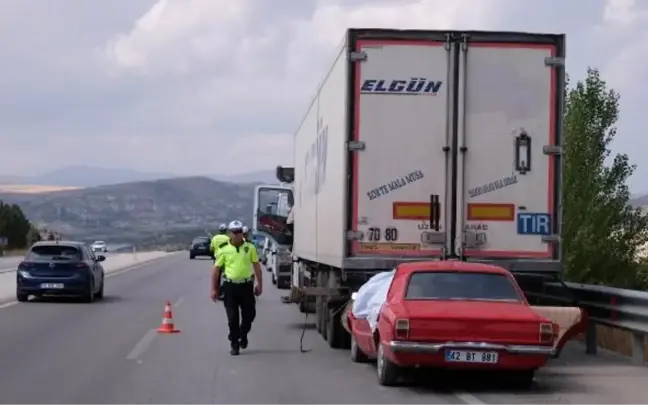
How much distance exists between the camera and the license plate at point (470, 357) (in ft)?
38.4

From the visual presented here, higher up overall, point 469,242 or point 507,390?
point 469,242

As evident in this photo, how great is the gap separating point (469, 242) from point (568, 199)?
12.1 metres

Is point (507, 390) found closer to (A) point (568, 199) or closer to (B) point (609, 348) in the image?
(B) point (609, 348)

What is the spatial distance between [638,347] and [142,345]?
23.0ft

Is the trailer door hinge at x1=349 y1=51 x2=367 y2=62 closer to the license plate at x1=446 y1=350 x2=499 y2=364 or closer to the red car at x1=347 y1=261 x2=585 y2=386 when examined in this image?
the red car at x1=347 y1=261 x2=585 y2=386

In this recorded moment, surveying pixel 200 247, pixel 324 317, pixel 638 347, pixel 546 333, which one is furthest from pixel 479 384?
pixel 200 247

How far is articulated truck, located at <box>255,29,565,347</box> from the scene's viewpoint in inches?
567

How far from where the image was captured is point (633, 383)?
12.9 meters

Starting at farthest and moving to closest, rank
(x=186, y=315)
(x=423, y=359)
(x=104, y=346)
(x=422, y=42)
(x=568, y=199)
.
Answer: (x=568, y=199) < (x=186, y=315) < (x=104, y=346) < (x=422, y=42) < (x=423, y=359)

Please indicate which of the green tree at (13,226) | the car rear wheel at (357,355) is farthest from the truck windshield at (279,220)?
the green tree at (13,226)

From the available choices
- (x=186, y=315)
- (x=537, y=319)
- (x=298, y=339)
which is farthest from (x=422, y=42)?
(x=186, y=315)

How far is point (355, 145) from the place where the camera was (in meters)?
14.4

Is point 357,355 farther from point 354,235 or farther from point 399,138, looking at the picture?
point 399,138

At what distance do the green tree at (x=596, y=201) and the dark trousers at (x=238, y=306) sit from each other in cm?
1123
